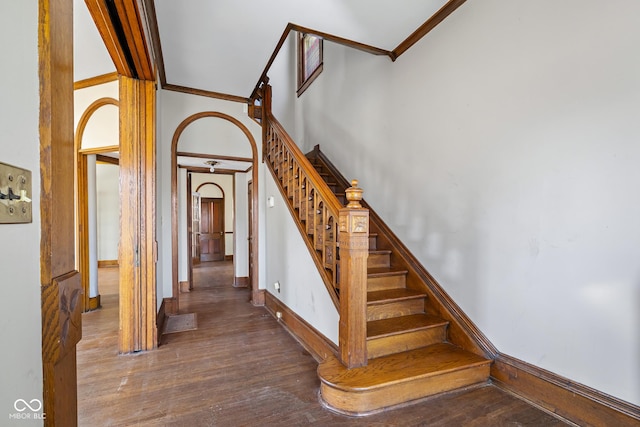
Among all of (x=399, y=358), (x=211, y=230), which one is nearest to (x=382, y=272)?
(x=399, y=358)

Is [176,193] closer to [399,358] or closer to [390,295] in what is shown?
[390,295]

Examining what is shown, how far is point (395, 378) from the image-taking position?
185 cm

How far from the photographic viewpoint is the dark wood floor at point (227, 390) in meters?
1.72

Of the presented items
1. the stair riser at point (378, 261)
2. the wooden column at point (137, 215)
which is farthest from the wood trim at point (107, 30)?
the stair riser at point (378, 261)

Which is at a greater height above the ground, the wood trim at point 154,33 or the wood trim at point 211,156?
the wood trim at point 154,33

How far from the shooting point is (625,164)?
1.50 metres

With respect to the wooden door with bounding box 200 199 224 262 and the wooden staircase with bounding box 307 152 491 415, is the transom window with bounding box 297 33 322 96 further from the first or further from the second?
the wooden door with bounding box 200 199 224 262

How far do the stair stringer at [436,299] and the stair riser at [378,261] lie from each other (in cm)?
9

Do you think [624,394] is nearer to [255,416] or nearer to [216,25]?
[255,416]

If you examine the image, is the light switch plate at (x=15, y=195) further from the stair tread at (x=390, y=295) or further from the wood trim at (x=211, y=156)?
the wood trim at (x=211, y=156)

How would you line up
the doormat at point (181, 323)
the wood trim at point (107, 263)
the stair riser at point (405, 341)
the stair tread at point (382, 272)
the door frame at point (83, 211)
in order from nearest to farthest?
the stair riser at point (405, 341)
the stair tread at point (382, 272)
the doormat at point (181, 323)
the door frame at point (83, 211)
the wood trim at point (107, 263)

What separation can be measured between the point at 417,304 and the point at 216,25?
3.05 meters

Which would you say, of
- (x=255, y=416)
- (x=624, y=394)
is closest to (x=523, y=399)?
(x=624, y=394)

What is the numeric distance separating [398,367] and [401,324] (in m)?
0.40
